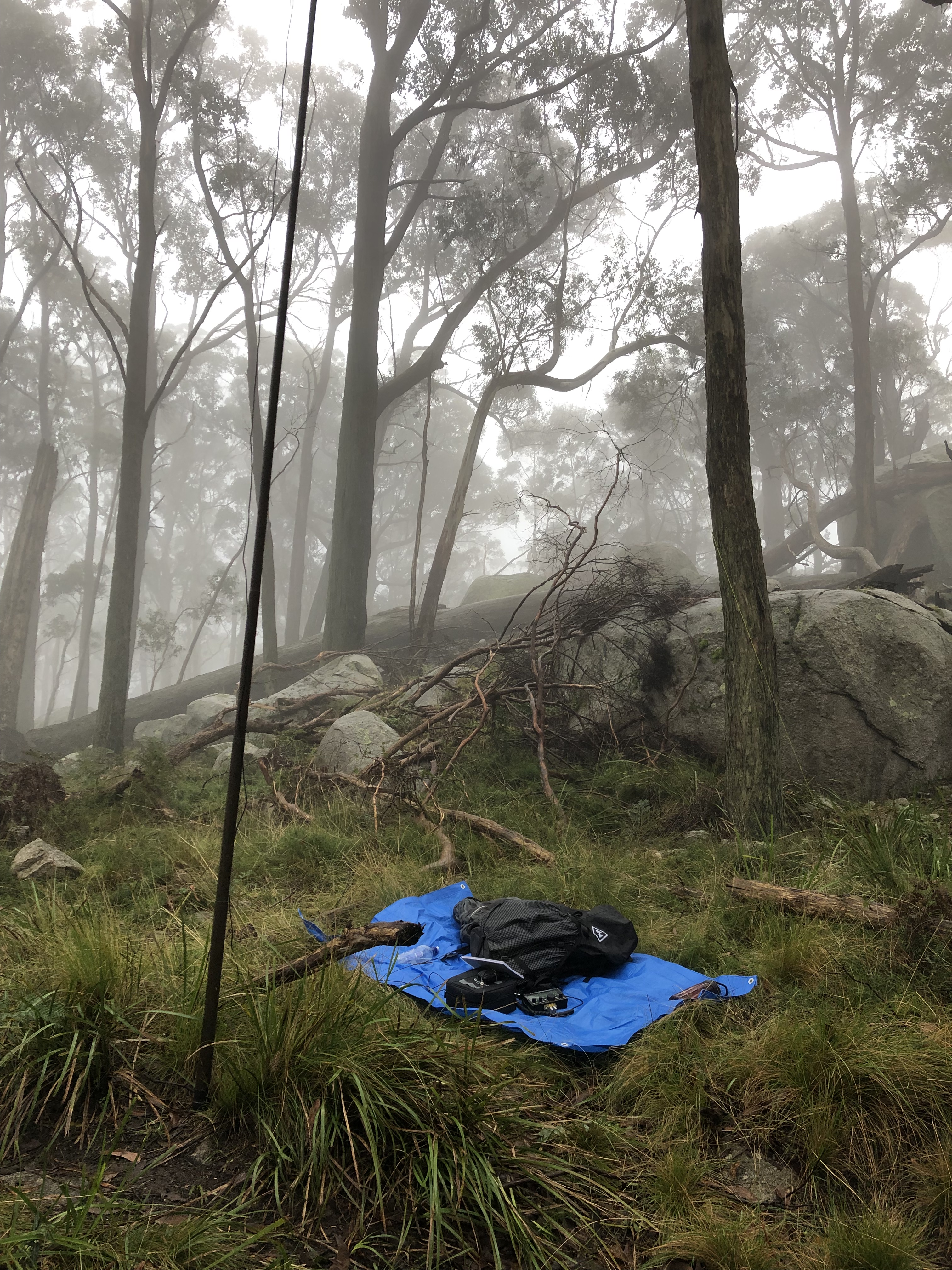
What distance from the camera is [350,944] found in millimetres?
2877

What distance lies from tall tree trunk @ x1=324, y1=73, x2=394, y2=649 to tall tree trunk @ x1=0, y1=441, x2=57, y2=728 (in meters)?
5.92

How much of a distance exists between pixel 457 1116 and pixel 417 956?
1523 mm

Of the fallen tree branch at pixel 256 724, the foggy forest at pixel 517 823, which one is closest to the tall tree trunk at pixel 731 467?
the foggy forest at pixel 517 823

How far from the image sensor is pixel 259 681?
41.5ft

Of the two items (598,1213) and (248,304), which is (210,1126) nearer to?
(598,1213)

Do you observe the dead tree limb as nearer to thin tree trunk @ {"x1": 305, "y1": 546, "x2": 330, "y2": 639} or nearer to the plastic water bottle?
thin tree trunk @ {"x1": 305, "y1": 546, "x2": 330, "y2": 639}

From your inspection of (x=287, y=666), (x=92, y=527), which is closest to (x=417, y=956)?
(x=287, y=666)

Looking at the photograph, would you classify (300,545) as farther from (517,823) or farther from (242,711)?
(242,711)

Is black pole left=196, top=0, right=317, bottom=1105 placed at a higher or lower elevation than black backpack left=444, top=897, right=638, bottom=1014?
higher

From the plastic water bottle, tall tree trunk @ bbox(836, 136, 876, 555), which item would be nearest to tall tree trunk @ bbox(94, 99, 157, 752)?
the plastic water bottle

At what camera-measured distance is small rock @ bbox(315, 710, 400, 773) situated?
666 cm

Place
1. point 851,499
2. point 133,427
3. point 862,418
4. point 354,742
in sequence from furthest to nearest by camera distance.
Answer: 1. point 851,499
2. point 862,418
3. point 133,427
4. point 354,742

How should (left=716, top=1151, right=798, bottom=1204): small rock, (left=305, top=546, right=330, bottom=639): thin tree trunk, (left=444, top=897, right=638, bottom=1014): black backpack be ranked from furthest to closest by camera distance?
(left=305, top=546, right=330, bottom=639): thin tree trunk
(left=444, top=897, right=638, bottom=1014): black backpack
(left=716, top=1151, right=798, bottom=1204): small rock

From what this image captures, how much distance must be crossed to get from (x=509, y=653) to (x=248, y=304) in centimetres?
Result: 936
